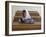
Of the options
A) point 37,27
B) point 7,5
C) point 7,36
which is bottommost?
point 7,36

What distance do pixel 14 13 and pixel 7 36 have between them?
0.33 m

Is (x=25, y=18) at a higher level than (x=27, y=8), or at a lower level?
lower

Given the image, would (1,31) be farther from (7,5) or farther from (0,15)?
(7,5)

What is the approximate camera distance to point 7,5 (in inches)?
58.9

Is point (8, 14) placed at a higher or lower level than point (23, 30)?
higher

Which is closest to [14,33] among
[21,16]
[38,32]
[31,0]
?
[21,16]

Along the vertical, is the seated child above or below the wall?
below

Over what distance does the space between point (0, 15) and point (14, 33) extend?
312mm

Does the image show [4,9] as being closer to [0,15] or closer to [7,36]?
[0,15]

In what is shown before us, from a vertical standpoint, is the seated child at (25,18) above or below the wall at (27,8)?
below

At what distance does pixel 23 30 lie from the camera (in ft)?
5.09

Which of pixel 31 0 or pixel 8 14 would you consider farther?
pixel 31 0

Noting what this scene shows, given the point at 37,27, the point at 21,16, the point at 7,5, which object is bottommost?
the point at 37,27

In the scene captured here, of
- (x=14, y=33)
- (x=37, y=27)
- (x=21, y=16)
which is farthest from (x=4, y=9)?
(x=37, y=27)
